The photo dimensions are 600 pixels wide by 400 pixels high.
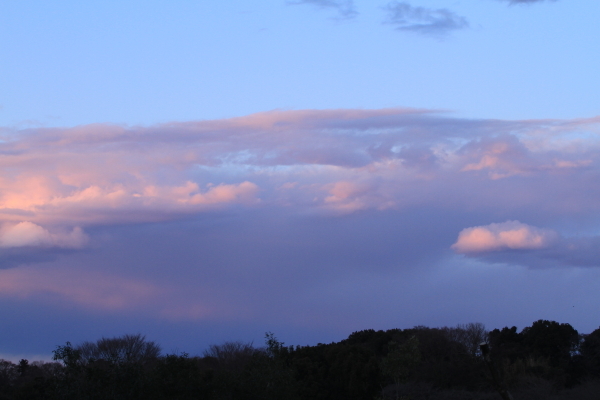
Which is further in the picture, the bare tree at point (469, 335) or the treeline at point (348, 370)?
the bare tree at point (469, 335)

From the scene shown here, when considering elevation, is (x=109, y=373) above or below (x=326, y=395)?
above

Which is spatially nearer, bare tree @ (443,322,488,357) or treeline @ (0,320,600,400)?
treeline @ (0,320,600,400)

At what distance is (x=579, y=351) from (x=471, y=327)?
14238mm

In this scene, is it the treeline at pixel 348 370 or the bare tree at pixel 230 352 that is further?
Answer: the bare tree at pixel 230 352

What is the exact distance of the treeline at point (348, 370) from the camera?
1897cm

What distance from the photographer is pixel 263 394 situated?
20281 millimetres

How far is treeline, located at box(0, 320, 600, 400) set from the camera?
62.2ft

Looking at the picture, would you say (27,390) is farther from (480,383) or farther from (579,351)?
(579,351)

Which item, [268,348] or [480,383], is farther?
[480,383]

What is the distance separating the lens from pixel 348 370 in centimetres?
5181

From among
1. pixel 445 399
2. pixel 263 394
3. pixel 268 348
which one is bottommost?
pixel 445 399

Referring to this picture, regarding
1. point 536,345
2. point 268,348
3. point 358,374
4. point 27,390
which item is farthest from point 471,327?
point 268,348

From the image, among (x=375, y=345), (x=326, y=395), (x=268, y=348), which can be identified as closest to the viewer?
(x=268, y=348)

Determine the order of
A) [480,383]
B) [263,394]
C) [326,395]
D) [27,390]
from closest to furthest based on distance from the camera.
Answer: [263,394] → [27,390] → [326,395] → [480,383]
